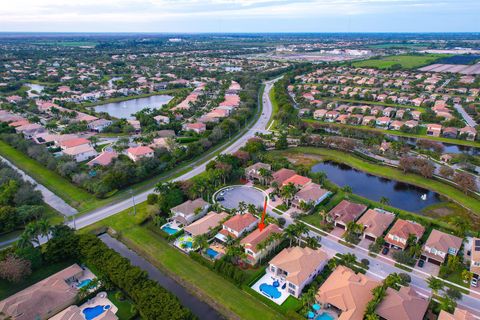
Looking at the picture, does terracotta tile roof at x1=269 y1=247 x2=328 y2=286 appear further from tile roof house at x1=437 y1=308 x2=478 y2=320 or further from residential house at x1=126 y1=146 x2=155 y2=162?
residential house at x1=126 y1=146 x2=155 y2=162

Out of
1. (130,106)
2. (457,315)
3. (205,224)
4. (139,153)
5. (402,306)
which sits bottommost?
(130,106)

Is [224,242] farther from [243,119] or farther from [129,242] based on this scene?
[243,119]

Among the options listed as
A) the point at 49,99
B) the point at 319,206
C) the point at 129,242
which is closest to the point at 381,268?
the point at 319,206

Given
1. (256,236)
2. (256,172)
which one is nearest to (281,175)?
(256,172)

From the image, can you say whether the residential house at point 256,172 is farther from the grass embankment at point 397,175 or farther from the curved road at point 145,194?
the grass embankment at point 397,175

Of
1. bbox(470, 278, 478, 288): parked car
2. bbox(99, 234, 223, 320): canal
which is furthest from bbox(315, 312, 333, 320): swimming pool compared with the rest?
bbox(470, 278, 478, 288): parked car

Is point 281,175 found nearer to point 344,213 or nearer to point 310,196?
point 310,196

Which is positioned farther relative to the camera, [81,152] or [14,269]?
[81,152]
